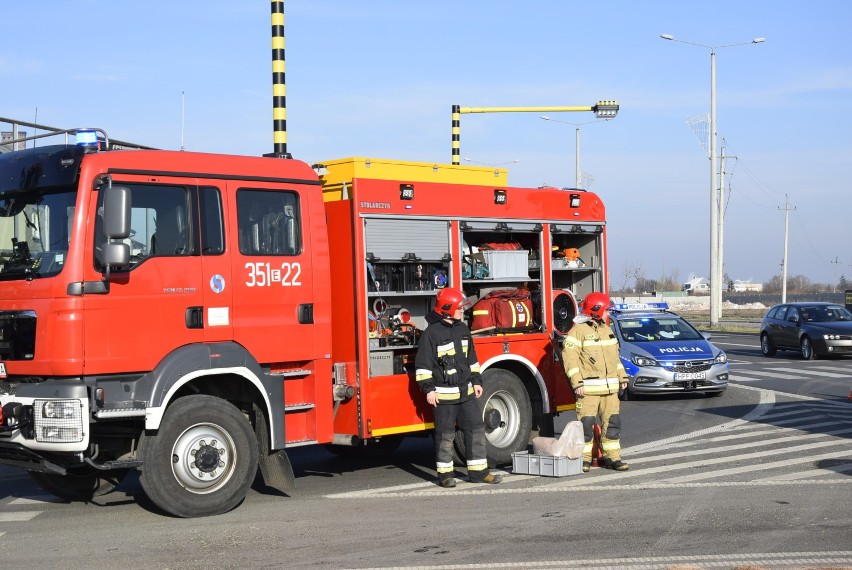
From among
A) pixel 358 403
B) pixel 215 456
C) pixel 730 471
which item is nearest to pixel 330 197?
pixel 358 403

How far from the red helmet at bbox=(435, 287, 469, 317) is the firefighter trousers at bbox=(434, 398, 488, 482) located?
89 centimetres

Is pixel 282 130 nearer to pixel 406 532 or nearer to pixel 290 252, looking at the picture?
pixel 290 252

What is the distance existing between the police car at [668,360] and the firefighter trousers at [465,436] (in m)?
8.38

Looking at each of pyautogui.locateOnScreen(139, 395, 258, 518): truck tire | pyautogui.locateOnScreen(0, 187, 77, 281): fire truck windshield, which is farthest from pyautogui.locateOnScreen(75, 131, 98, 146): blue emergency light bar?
pyautogui.locateOnScreen(139, 395, 258, 518): truck tire

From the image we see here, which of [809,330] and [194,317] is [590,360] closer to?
[194,317]

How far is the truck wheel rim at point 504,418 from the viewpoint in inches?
462

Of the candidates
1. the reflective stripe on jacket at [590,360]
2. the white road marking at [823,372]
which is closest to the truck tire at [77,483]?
the reflective stripe on jacket at [590,360]

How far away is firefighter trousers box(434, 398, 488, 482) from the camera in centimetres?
1049

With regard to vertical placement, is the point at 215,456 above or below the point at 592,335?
below

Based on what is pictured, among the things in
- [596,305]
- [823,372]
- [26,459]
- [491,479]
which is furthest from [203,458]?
[823,372]

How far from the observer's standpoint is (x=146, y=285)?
29.0 feet

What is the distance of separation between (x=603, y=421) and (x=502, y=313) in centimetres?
154

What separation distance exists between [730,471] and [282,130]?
6.08 m

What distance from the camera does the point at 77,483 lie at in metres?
10.1
